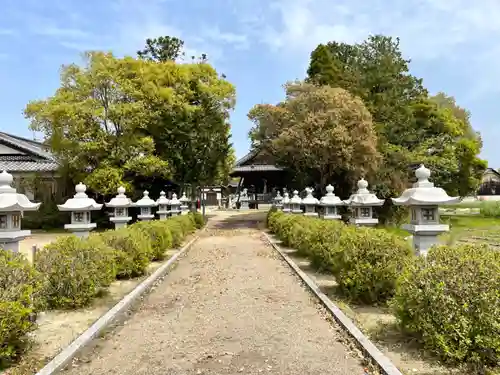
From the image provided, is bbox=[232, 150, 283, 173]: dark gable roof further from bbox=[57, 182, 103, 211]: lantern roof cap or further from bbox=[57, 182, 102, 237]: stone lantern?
bbox=[57, 182, 102, 237]: stone lantern

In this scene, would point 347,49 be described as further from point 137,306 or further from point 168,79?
point 137,306

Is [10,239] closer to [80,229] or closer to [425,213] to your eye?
[80,229]

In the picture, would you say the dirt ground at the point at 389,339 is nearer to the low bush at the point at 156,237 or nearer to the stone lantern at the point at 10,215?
the stone lantern at the point at 10,215

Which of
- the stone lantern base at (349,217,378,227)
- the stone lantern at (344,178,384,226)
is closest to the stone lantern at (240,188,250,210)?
the stone lantern at (344,178,384,226)

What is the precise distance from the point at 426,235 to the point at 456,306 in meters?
3.25

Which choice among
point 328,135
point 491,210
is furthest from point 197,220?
point 491,210

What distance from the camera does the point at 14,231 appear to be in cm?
717

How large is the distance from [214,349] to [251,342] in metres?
0.52

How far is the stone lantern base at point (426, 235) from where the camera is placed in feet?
25.9

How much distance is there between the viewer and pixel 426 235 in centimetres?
798

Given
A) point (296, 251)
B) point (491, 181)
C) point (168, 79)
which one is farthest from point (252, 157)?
point (491, 181)

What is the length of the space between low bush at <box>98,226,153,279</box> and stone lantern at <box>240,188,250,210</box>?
3772 cm

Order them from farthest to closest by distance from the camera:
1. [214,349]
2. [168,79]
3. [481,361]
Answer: [168,79]
[214,349]
[481,361]

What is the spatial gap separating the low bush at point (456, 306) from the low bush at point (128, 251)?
6.36 meters
